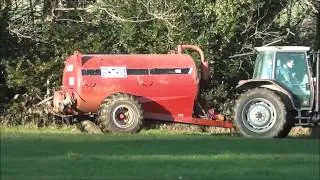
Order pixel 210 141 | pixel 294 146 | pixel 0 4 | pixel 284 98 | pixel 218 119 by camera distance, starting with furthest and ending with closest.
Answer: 1. pixel 0 4
2. pixel 218 119
3. pixel 284 98
4. pixel 210 141
5. pixel 294 146

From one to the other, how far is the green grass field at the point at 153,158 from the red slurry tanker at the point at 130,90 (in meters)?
2.03

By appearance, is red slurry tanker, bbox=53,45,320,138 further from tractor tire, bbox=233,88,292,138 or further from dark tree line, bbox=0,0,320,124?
dark tree line, bbox=0,0,320,124

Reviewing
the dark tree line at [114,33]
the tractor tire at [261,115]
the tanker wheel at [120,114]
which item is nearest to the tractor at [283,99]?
the tractor tire at [261,115]

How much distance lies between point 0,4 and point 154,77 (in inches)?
293

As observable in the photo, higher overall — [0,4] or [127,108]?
[0,4]

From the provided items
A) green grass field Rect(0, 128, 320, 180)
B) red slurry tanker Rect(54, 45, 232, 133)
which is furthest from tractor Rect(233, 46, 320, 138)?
green grass field Rect(0, 128, 320, 180)

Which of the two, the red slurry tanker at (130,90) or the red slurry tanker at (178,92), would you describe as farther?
the red slurry tanker at (130,90)

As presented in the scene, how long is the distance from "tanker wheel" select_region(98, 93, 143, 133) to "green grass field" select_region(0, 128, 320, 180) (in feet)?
6.21

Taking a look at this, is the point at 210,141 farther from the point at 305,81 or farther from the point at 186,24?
A: the point at 186,24

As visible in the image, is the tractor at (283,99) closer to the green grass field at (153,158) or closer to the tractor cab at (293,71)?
the tractor cab at (293,71)

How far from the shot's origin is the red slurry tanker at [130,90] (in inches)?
736

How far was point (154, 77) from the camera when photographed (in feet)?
63.5

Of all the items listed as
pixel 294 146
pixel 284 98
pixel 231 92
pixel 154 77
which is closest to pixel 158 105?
pixel 154 77

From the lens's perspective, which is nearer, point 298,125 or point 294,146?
point 294,146
